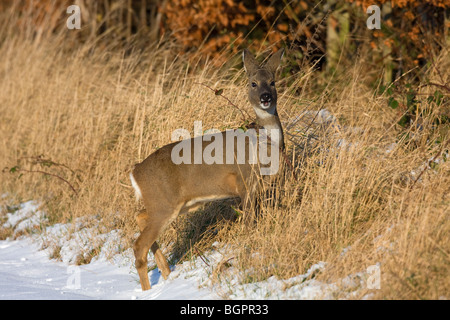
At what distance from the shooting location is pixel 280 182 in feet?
18.6

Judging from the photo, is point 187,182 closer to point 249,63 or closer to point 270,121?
point 270,121

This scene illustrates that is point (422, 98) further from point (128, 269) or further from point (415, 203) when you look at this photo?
point (128, 269)

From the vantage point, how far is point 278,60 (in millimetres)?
5996

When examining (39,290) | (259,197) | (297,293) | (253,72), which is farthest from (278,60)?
(39,290)

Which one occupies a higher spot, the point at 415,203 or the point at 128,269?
the point at 415,203

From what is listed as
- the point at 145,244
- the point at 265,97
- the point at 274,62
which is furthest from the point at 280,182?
the point at 145,244

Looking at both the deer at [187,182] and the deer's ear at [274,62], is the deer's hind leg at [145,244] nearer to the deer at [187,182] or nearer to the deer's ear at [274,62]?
the deer at [187,182]

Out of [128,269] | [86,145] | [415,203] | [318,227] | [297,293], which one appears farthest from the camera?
[86,145]

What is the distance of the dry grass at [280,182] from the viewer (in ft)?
15.5

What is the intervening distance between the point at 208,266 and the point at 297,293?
1.19 meters

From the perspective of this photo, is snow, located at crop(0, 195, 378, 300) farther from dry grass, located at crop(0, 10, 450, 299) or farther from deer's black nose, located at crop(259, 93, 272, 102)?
deer's black nose, located at crop(259, 93, 272, 102)

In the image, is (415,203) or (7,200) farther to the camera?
(7,200)

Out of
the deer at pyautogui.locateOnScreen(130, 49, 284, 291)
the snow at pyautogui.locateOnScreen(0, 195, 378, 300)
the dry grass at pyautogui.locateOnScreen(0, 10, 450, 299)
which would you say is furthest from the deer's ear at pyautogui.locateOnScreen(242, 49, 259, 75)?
the snow at pyautogui.locateOnScreen(0, 195, 378, 300)

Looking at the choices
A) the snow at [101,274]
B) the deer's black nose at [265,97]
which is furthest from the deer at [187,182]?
the snow at [101,274]
